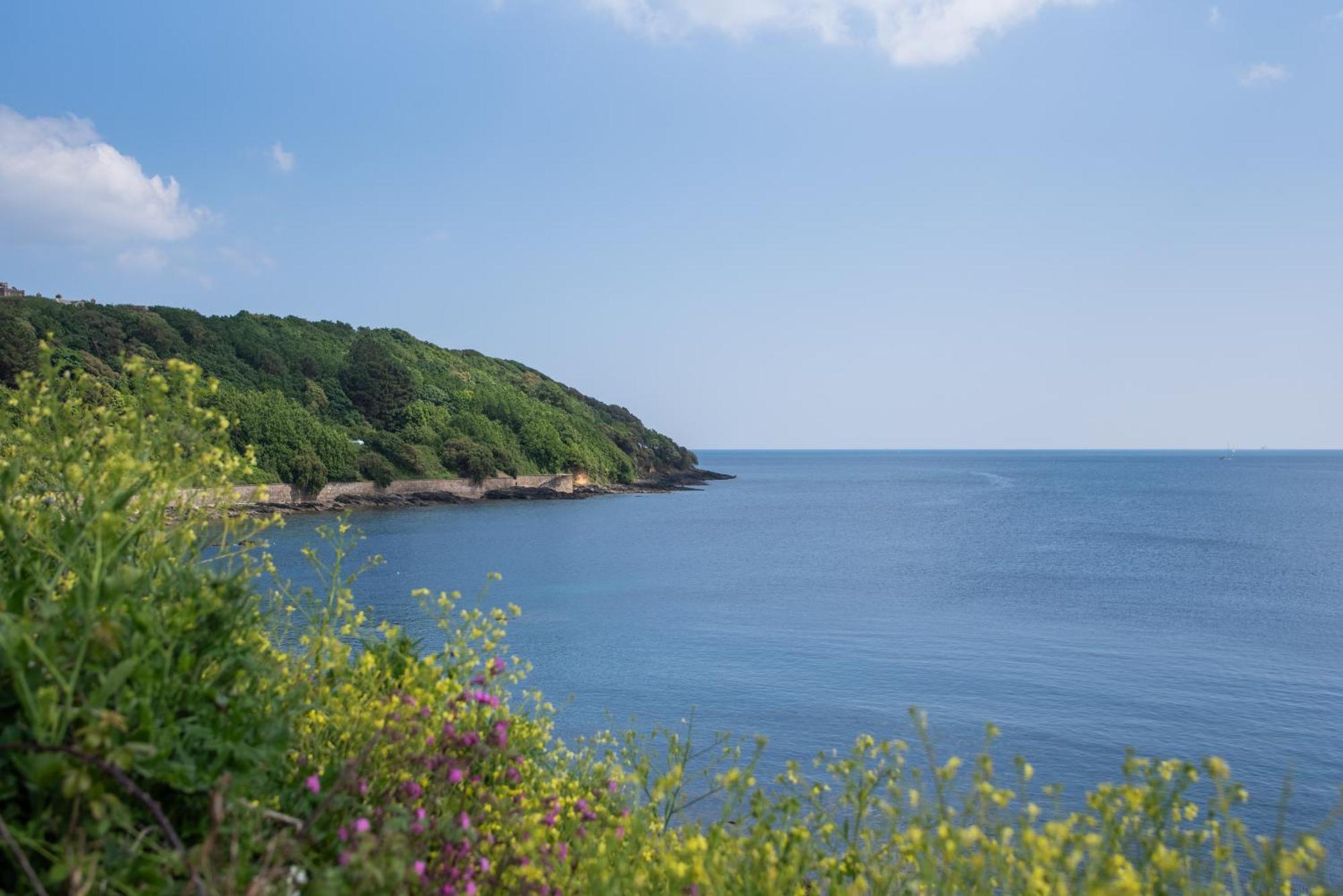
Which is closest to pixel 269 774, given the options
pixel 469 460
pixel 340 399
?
pixel 469 460

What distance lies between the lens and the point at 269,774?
350cm

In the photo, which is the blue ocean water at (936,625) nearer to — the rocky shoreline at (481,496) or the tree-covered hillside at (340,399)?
the rocky shoreline at (481,496)

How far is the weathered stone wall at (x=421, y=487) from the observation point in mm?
66688

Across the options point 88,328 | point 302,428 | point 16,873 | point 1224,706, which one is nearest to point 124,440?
point 16,873

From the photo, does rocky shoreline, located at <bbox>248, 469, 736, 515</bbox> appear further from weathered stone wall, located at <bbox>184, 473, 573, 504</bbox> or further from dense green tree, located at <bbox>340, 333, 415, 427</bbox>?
dense green tree, located at <bbox>340, 333, 415, 427</bbox>

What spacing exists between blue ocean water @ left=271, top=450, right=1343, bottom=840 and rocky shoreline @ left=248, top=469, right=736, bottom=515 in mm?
3699

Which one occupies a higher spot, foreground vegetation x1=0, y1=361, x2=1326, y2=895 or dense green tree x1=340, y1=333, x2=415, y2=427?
dense green tree x1=340, y1=333, x2=415, y2=427

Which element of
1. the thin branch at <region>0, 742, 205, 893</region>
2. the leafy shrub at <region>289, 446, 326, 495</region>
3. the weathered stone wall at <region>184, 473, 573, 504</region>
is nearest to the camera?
the thin branch at <region>0, 742, 205, 893</region>

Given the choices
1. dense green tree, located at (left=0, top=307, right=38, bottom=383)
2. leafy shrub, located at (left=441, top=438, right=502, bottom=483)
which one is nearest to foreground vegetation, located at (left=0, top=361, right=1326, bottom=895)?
dense green tree, located at (left=0, top=307, right=38, bottom=383)

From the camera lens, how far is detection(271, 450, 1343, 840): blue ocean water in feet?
57.4

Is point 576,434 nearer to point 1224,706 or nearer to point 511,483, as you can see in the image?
point 511,483

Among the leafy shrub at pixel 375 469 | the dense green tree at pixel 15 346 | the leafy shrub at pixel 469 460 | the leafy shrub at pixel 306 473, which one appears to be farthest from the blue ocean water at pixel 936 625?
the dense green tree at pixel 15 346

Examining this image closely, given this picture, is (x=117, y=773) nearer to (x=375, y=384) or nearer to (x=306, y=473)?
(x=306, y=473)

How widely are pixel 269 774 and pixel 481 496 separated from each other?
80.6 meters
